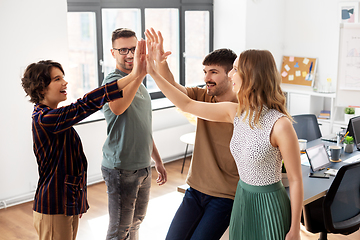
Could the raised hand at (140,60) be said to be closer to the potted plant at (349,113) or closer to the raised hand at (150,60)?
the raised hand at (150,60)

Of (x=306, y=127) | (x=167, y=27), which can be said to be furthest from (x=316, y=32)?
(x=306, y=127)

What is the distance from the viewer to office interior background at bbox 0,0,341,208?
12.8 feet

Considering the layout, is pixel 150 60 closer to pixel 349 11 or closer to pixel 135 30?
pixel 135 30

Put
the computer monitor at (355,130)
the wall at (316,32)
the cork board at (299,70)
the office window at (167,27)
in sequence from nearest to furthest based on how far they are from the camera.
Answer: the computer monitor at (355,130) < the office window at (167,27) < the wall at (316,32) < the cork board at (299,70)

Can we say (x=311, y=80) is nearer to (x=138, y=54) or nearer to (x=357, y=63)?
(x=357, y=63)

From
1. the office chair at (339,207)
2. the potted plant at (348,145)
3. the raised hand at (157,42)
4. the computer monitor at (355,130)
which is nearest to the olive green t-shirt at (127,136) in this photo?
the raised hand at (157,42)

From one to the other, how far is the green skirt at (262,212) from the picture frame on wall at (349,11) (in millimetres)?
4776

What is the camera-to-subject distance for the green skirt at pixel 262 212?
1.82 metres

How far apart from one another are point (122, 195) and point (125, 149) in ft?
0.92

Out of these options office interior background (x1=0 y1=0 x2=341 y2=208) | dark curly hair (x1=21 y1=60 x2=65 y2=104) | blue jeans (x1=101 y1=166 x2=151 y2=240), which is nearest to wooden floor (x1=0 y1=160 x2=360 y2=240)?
office interior background (x1=0 y1=0 x2=341 y2=208)

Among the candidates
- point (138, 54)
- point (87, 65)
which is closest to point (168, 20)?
point (87, 65)

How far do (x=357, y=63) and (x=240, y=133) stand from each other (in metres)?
3.65

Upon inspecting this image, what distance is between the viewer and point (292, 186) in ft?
5.72

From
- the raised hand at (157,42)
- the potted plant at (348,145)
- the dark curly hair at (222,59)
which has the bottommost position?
the potted plant at (348,145)
